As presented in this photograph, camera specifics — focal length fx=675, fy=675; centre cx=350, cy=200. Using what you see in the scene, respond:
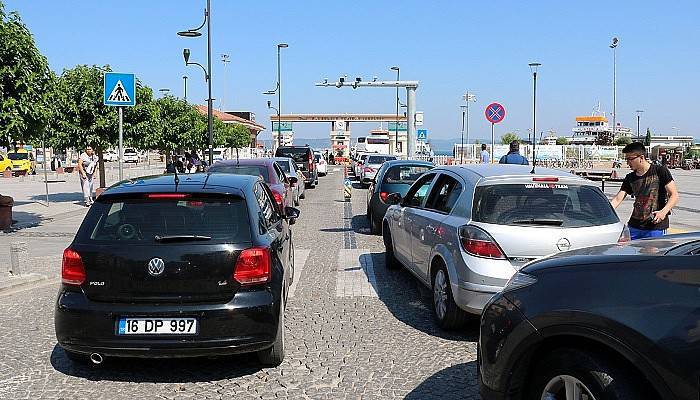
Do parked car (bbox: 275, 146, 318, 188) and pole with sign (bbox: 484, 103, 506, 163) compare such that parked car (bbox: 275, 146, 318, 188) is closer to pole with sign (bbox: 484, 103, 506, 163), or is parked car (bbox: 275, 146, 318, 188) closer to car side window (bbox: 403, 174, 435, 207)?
pole with sign (bbox: 484, 103, 506, 163)

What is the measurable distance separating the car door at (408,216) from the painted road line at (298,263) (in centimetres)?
138

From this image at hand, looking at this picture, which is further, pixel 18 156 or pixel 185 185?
pixel 18 156

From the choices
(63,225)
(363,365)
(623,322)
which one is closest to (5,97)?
(63,225)

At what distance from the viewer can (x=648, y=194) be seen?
7297 mm

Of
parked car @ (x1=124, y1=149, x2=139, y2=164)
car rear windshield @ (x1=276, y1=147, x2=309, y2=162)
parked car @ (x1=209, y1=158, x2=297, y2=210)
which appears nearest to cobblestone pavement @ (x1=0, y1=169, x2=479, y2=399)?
parked car @ (x1=209, y1=158, x2=297, y2=210)

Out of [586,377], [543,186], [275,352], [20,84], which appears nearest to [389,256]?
[543,186]

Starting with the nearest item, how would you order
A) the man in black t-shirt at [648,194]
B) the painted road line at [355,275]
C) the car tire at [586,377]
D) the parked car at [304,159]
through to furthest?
the car tire at [586,377]
the man in black t-shirt at [648,194]
the painted road line at [355,275]
the parked car at [304,159]

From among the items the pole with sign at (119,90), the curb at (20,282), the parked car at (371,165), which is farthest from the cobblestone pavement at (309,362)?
the parked car at (371,165)

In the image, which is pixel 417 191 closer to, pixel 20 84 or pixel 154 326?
pixel 154 326

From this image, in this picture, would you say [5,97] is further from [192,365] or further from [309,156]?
[309,156]

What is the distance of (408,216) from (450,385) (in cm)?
340

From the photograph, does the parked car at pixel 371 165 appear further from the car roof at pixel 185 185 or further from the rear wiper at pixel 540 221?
the car roof at pixel 185 185

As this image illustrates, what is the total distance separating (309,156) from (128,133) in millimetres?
12179

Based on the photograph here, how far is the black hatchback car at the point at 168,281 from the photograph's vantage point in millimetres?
4727
